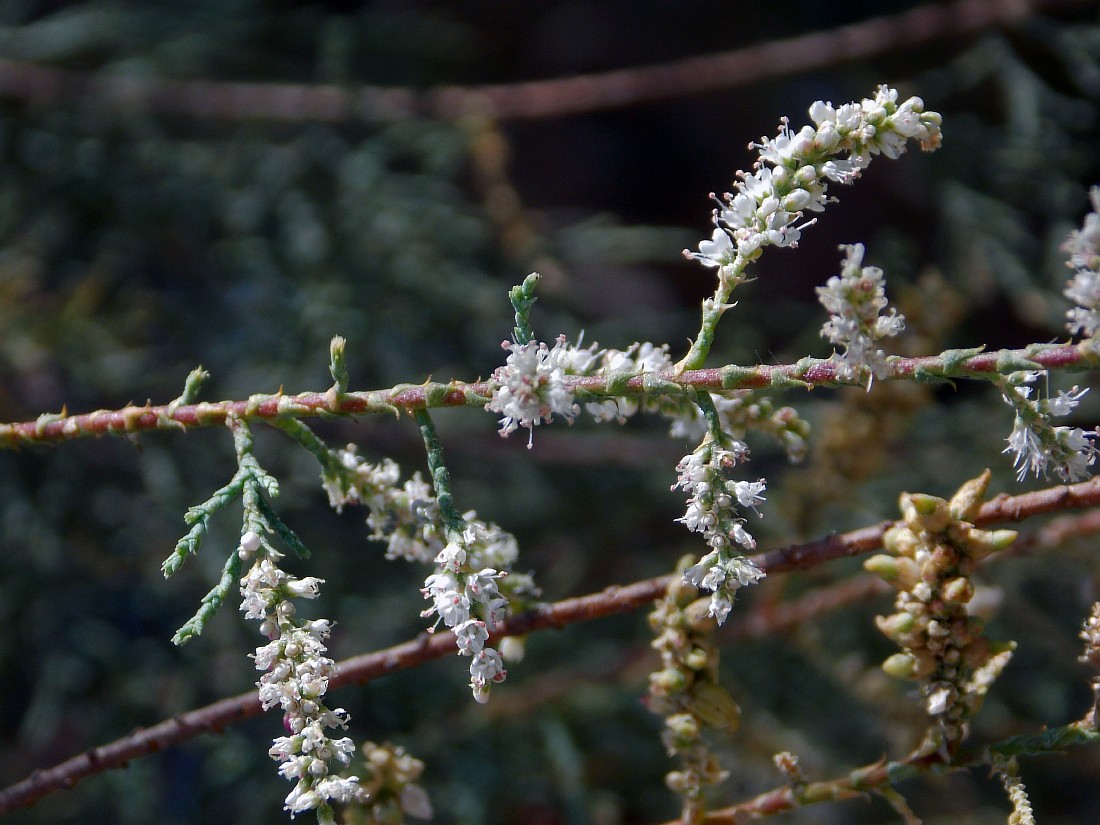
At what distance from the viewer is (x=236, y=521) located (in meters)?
3.67

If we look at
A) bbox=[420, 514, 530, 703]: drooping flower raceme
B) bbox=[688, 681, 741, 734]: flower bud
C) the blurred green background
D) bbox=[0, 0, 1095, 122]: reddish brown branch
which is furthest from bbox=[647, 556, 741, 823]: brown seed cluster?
bbox=[0, 0, 1095, 122]: reddish brown branch

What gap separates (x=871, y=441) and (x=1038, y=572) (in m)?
Answer: 1.35

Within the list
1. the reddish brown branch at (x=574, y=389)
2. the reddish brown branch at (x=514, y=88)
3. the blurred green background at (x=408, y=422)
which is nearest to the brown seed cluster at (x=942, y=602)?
the reddish brown branch at (x=574, y=389)

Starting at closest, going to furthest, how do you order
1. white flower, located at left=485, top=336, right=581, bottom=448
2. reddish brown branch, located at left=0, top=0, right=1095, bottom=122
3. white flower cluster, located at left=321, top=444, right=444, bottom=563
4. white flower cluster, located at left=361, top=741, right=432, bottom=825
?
white flower, located at left=485, top=336, right=581, bottom=448 → white flower cluster, located at left=321, top=444, right=444, bottom=563 → white flower cluster, located at left=361, top=741, right=432, bottom=825 → reddish brown branch, located at left=0, top=0, right=1095, bottom=122

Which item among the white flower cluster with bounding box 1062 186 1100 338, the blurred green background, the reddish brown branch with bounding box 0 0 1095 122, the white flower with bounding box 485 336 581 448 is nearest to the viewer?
the white flower cluster with bounding box 1062 186 1100 338

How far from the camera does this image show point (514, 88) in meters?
4.20

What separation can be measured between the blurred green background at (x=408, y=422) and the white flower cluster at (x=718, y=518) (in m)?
1.64

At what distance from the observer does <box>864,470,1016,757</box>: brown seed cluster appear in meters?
1.44

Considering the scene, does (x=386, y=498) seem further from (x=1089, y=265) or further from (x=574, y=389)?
(x=1089, y=265)

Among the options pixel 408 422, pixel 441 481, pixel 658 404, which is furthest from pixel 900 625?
pixel 408 422

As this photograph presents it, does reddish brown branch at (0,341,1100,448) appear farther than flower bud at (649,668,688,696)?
No

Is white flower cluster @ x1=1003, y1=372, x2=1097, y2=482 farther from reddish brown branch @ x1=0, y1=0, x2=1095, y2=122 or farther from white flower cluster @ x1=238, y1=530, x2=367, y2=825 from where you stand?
reddish brown branch @ x1=0, y1=0, x2=1095, y2=122

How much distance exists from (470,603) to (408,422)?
278 centimetres

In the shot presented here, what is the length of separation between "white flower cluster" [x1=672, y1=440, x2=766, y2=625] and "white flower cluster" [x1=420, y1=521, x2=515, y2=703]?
0.92 ft
